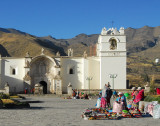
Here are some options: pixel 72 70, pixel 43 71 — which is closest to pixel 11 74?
pixel 43 71

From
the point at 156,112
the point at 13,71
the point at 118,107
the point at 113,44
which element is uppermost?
the point at 113,44

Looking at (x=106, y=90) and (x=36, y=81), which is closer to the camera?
(x=106, y=90)

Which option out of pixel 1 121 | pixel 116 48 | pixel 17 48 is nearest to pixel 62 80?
pixel 116 48

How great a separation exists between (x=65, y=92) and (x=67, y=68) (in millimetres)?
3184

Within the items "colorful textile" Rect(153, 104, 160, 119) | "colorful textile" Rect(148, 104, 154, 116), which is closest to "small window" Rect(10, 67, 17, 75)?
"colorful textile" Rect(148, 104, 154, 116)

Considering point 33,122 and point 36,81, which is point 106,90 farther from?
point 36,81

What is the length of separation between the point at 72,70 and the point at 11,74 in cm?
802

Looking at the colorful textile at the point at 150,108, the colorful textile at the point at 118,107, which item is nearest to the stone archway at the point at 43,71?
the colorful textile at the point at 150,108

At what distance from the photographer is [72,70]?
46.2 m

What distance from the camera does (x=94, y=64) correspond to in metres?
44.8

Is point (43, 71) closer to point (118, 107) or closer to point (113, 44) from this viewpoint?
point (113, 44)

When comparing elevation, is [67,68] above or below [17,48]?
below

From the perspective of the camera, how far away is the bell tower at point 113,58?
43.6 metres

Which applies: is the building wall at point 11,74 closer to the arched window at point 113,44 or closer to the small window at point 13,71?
the small window at point 13,71
